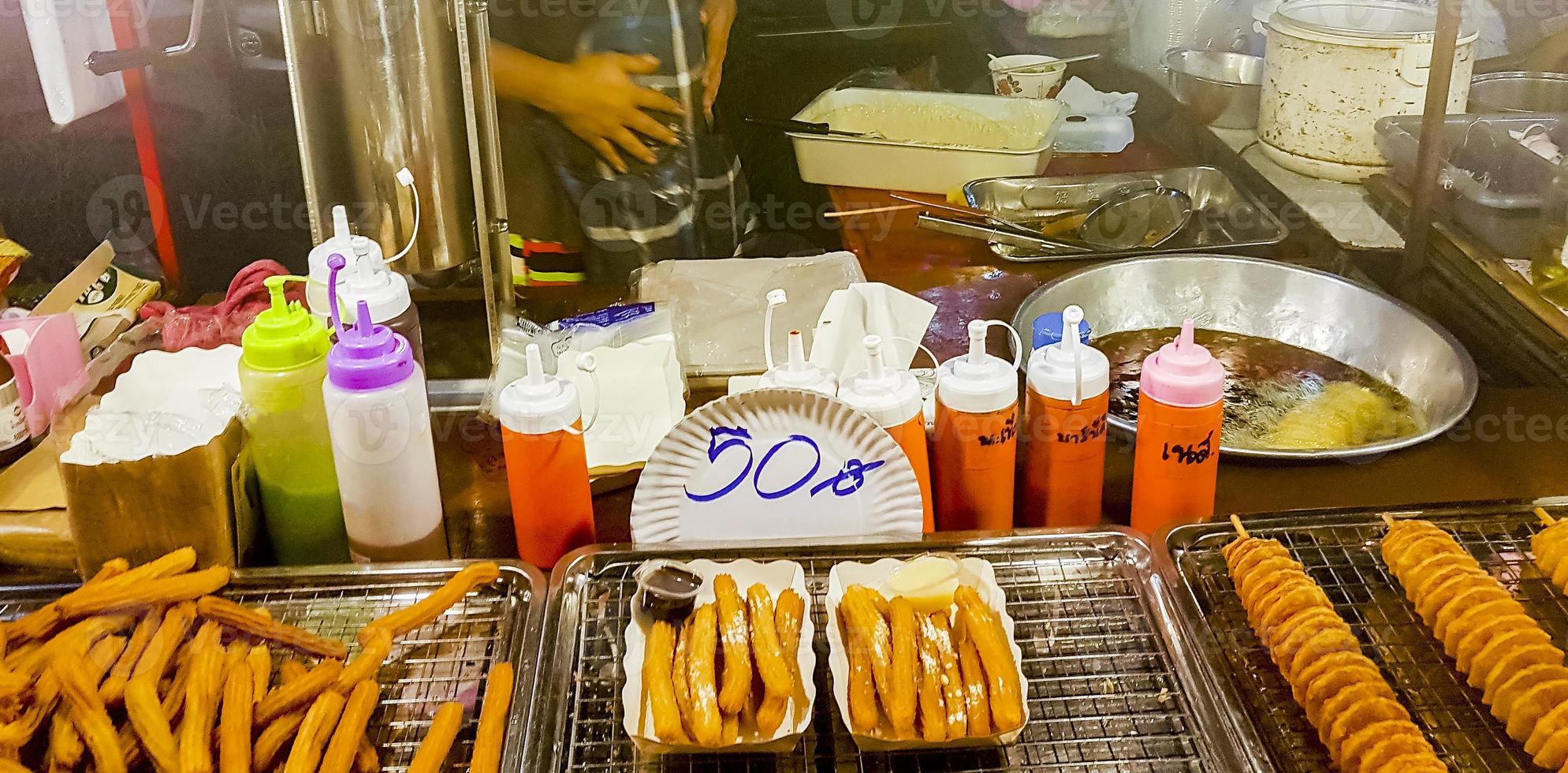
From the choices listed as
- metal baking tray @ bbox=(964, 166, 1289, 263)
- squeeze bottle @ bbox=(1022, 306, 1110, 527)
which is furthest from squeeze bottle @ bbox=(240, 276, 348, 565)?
metal baking tray @ bbox=(964, 166, 1289, 263)

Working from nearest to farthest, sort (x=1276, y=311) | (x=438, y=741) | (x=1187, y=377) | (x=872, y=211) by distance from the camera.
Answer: (x=438, y=741) → (x=1187, y=377) → (x=1276, y=311) → (x=872, y=211)

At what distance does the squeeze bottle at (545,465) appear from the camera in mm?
1158

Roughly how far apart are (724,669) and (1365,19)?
89.0 inches

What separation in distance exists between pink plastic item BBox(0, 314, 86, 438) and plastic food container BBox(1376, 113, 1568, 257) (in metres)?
1.99

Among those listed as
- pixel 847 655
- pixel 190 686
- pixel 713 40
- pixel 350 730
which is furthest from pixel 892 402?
pixel 713 40

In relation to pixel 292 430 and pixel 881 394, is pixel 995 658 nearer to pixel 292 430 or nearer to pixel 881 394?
pixel 881 394

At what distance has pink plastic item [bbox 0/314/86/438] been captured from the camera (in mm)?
1313

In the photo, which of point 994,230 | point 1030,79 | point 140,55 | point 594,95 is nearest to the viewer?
point 140,55

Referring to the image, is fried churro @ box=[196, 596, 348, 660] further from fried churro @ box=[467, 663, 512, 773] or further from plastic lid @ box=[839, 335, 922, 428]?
plastic lid @ box=[839, 335, 922, 428]

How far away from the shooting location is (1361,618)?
3.67 ft

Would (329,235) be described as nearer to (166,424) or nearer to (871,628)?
(166,424)

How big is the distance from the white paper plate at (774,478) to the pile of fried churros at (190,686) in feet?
0.78

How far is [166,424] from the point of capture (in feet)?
3.71

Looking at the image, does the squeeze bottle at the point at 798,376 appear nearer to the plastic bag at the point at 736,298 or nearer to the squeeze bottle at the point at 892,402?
the squeeze bottle at the point at 892,402
